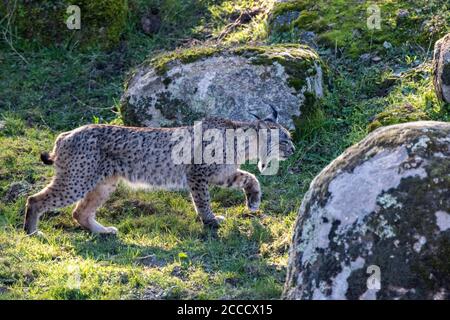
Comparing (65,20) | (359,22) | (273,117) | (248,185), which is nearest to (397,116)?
(273,117)

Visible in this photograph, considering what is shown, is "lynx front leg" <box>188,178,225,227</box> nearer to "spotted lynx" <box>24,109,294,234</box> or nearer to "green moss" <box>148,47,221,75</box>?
"spotted lynx" <box>24,109,294,234</box>

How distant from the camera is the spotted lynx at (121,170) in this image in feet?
28.5

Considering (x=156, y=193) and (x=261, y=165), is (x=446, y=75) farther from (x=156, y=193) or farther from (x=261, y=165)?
(x=156, y=193)

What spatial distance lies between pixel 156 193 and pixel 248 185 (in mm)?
A: 1125

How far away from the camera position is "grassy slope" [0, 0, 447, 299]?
7.21m

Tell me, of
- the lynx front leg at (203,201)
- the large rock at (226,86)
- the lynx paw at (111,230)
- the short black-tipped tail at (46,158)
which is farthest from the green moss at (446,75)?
the short black-tipped tail at (46,158)

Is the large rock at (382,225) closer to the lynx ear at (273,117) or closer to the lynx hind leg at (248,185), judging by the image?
the lynx hind leg at (248,185)

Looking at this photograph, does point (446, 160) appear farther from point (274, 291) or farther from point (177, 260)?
point (177, 260)

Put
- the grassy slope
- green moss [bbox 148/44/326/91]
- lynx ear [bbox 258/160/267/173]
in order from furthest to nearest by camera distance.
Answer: green moss [bbox 148/44/326/91], lynx ear [bbox 258/160/267/173], the grassy slope

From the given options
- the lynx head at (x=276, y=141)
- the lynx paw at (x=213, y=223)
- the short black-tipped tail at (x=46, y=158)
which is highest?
the lynx head at (x=276, y=141)

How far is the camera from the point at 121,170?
29.3 feet

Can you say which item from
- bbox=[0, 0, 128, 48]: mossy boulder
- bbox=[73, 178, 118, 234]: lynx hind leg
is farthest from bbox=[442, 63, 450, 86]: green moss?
bbox=[0, 0, 128, 48]: mossy boulder

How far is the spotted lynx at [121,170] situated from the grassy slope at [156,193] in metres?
0.22
